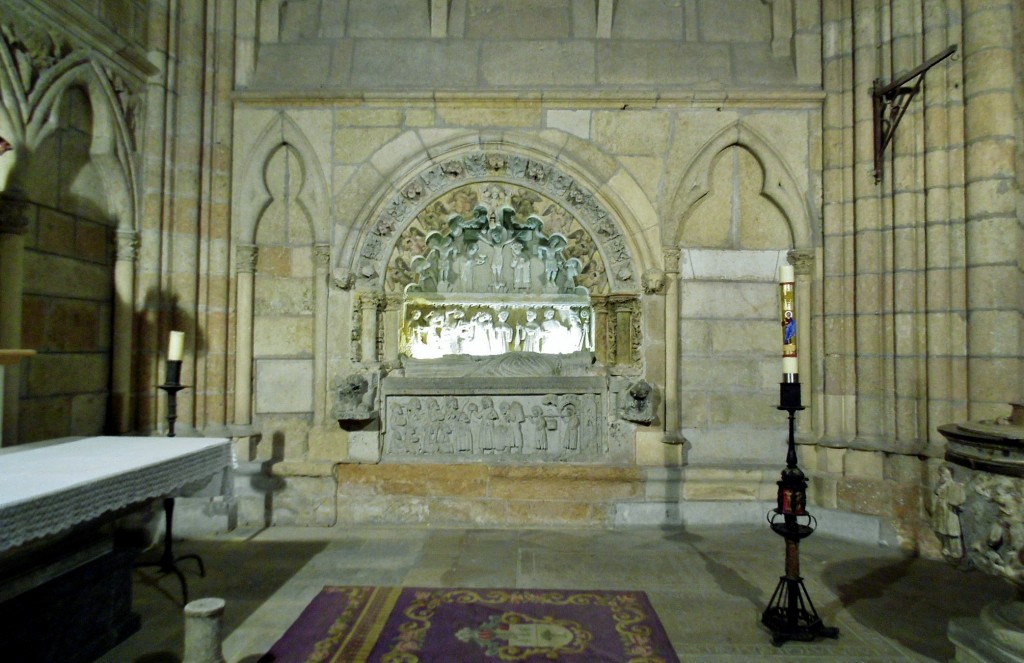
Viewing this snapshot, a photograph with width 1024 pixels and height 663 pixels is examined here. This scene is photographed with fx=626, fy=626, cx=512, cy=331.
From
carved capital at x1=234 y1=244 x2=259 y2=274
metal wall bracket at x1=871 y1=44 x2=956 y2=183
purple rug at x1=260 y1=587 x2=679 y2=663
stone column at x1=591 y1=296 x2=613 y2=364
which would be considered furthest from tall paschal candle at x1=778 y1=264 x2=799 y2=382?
carved capital at x1=234 y1=244 x2=259 y2=274

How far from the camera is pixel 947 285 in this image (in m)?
4.48

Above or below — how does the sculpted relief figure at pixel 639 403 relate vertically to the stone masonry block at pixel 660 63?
below

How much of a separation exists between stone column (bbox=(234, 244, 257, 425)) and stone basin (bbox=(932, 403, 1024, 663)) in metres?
4.71

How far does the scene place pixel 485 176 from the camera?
5324 millimetres

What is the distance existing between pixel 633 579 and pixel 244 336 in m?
3.56

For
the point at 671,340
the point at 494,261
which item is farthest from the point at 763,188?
the point at 494,261

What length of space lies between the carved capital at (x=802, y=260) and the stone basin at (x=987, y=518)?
2.62m

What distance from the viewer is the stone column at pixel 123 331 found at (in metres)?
4.61

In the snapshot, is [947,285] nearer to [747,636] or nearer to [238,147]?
[747,636]

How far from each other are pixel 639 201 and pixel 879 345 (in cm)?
218

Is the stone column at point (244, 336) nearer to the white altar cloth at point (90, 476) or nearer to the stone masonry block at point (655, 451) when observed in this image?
the white altar cloth at point (90, 476)

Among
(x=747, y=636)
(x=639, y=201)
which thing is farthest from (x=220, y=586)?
(x=639, y=201)

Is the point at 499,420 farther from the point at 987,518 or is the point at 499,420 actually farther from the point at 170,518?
the point at 987,518

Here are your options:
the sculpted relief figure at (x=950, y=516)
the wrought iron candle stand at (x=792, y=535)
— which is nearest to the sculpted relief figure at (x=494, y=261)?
the wrought iron candle stand at (x=792, y=535)
